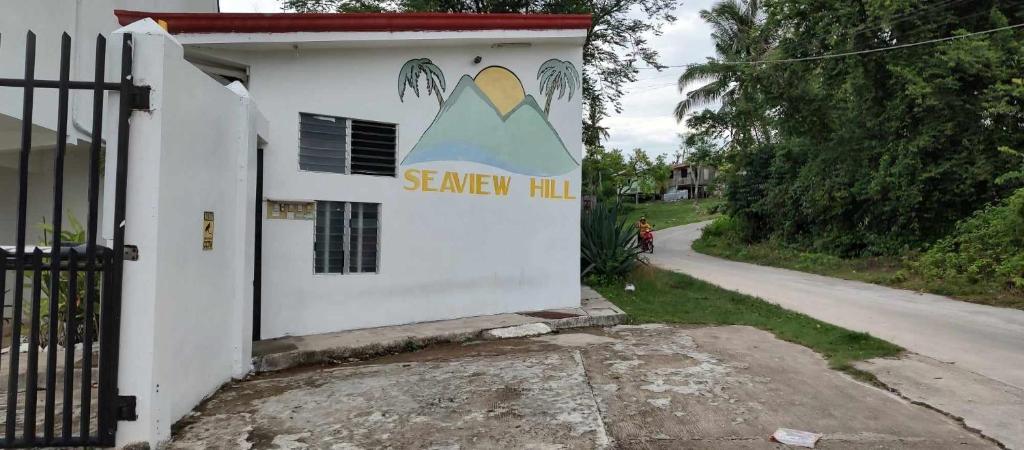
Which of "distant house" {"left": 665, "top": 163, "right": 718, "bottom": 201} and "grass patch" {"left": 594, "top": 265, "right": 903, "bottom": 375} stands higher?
"distant house" {"left": 665, "top": 163, "right": 718, "bottom": 201}

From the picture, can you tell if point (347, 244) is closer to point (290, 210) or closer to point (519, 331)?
point (290, 210)

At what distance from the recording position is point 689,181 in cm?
7144

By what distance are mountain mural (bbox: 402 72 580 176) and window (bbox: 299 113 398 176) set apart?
34 centimetres

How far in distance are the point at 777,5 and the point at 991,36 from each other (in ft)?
16.4

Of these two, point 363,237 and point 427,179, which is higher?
point 427,179

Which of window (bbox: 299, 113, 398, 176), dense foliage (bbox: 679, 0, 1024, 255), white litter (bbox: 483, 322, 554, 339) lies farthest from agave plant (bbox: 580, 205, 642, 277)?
dense foliage (bbox: 679, 0, 1024, 255)

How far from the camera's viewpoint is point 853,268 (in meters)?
16.0

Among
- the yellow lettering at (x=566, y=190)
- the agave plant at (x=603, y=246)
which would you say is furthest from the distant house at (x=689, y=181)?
the yellow lettering at (x=566, y=190)

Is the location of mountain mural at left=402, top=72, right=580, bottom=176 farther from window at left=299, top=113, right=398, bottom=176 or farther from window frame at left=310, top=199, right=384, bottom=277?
window frame at left=310, top=199, right=384, bottom=277

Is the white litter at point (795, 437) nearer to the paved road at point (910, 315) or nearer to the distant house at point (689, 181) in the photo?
the paved road at point (910, 315)

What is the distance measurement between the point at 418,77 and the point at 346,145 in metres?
1.41

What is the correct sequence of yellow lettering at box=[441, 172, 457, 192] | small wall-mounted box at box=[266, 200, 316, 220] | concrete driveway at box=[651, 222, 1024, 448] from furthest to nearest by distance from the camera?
1. yellow lettering at box=[441, 172, 457, 192]
2. small wall-mounted box at box=[266, 200, 316, 220]
3. concrete driveway at box=[651, 222, 1024, 448]

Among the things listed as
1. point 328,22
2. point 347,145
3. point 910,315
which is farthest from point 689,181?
point 328,22

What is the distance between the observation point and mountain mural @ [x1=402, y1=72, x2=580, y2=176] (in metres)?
8.56
